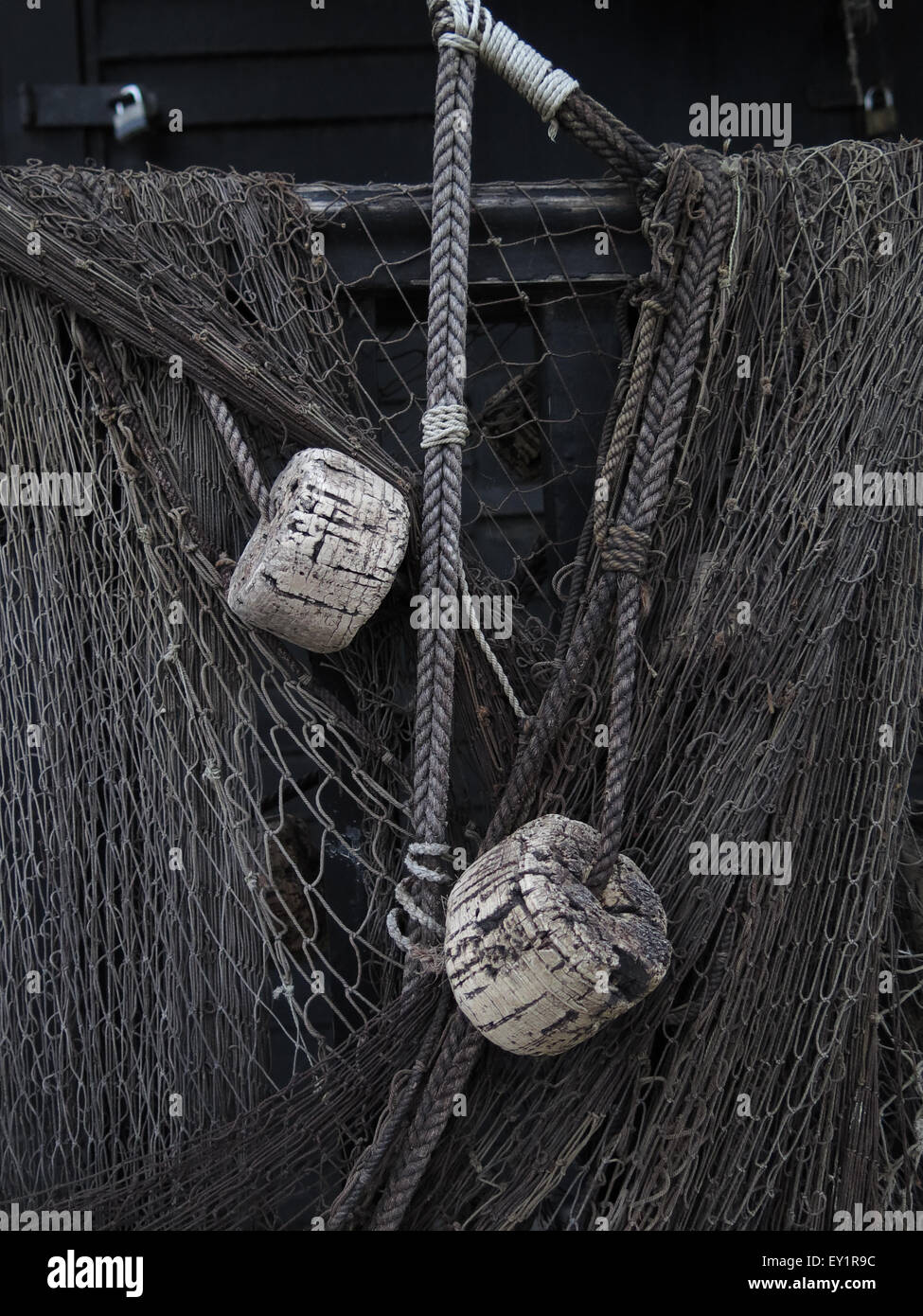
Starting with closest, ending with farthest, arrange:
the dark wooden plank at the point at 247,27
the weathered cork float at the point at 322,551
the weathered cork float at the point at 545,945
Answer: the weathered cork float at the point at 545,945
the weathered cork float at the point at 322,551
the dark wooden plank at the point at 247,27

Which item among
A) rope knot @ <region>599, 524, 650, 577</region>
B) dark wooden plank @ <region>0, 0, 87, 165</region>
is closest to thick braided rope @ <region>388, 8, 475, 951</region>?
rope knot @ <region>599, 524, 650, 577</region>

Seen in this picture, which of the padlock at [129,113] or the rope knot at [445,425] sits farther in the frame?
the padlock at [129,113]

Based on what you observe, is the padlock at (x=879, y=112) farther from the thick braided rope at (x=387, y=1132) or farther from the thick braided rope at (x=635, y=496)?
the thick braided rope at (x=387, y=1132)

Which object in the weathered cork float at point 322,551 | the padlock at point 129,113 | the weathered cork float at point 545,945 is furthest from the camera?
the padlock at point 129,113

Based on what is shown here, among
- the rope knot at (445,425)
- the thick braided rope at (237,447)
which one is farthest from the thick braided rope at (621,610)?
the thick braided rope at (237,447)

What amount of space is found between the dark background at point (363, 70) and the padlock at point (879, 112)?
0.18 feet

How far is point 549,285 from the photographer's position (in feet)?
8.06

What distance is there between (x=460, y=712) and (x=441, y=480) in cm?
51

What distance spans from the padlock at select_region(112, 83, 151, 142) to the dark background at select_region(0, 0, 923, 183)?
79 millimetres

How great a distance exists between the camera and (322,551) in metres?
2.00

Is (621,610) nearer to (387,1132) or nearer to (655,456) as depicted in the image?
(655,456)

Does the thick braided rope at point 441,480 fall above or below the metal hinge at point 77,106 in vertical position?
below

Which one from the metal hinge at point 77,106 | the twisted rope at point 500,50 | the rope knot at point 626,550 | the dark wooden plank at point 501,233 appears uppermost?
the metal hinge at point 77,106

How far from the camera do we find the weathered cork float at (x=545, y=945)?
1.83 m
